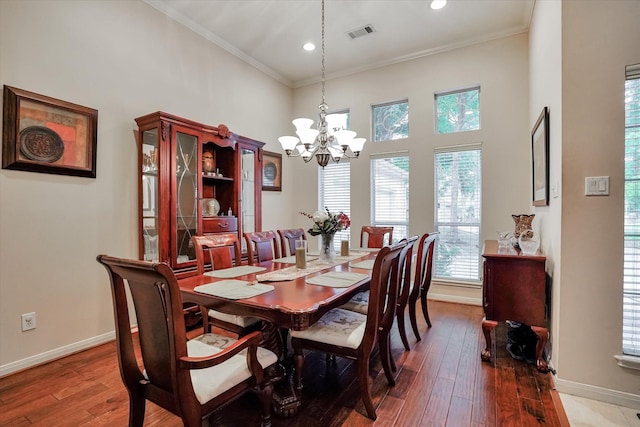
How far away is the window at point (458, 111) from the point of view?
409 centimetres

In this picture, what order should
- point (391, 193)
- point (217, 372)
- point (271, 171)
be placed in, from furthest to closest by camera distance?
1. point (271, 171)
2. point (391, 193)
3. point (217, 372)

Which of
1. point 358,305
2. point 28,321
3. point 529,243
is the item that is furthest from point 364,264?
point 28,321

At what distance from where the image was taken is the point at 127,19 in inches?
120

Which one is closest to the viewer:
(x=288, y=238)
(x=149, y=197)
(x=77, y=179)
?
(x=77, y=179)

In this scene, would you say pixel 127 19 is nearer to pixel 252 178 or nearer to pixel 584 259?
pixel 252 178

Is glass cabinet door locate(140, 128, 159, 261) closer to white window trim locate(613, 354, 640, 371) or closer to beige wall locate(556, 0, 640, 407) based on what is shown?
beige wall locate(556, 0, 640, 407)

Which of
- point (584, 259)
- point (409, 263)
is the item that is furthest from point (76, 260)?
point (584, 259)

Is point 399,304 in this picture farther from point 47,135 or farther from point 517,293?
point 47,135

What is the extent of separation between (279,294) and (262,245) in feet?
4.56

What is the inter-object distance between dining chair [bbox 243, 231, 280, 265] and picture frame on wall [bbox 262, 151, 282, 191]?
65.4 inches

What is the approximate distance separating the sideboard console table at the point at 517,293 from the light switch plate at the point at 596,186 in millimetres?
566

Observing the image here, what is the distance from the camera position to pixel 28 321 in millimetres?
2406

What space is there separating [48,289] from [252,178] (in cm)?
231

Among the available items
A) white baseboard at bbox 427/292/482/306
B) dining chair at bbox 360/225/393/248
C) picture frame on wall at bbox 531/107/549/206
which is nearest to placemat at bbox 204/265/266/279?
dining chair at bbox 360/225/393/248
